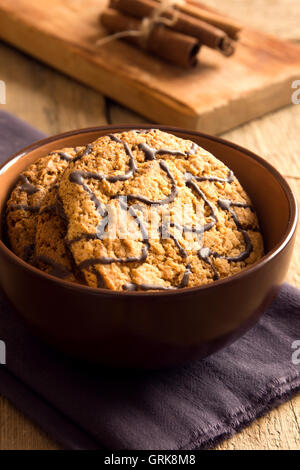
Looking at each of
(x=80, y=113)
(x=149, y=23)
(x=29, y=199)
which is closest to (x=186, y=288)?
(x=29, y=199)

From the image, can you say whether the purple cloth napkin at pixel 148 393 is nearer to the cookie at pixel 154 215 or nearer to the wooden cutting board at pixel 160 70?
the cookie at pixel 154 215

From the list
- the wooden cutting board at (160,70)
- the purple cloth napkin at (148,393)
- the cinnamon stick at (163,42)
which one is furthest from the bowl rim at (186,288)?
the cinnamon stick at (163,42)

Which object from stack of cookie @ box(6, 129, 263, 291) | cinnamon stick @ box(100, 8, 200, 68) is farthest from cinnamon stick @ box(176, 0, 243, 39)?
stack of cookie @ box(6, 129, 263, 291)

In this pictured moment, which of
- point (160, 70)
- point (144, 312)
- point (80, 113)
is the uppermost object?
point (144, 312)

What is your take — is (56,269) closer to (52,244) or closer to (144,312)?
(52,244)

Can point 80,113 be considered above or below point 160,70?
below

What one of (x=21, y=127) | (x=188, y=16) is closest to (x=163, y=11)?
(x=188, y=16)
